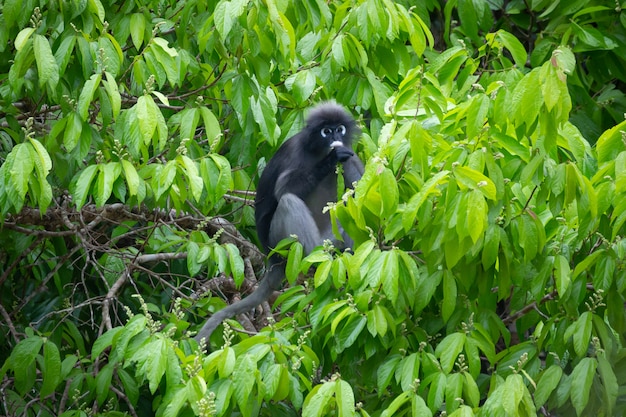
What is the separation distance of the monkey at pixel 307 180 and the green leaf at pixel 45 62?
1643mm

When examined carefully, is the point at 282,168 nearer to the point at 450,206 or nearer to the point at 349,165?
the point at 349,165

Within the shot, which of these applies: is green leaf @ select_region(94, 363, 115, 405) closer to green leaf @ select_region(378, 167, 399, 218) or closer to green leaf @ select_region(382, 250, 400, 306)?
green leaf @ select_region(382, 250, 400, 306)

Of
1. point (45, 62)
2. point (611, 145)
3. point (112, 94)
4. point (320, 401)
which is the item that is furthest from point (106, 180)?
point (611, 145)

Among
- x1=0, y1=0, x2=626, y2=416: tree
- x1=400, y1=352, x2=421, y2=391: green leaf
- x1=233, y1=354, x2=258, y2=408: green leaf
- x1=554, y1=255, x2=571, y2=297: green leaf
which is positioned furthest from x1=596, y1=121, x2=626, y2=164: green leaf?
x1=233, y1=354, x2=258, y2=408: green leaf

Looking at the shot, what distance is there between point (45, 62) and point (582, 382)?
201 cm

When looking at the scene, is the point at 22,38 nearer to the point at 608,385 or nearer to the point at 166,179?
the point at 166,179

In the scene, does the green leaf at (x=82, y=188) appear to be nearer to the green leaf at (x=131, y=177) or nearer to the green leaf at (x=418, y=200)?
the green leaf at (x=131, y=177)

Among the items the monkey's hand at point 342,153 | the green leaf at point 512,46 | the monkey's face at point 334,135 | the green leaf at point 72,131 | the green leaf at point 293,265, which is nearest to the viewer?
the green leaf at point 72,131

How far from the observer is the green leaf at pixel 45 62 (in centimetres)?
340

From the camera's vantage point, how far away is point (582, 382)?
3158 millimetres

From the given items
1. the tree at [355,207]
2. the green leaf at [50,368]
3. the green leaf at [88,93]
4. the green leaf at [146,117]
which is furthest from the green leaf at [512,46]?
the green leaf at [50,368]

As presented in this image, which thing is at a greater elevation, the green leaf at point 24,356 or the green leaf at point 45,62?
the green leaf at point 45,62

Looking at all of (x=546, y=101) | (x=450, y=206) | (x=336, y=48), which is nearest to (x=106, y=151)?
(x=336, y=48)

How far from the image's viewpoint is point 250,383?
309 centimetres
